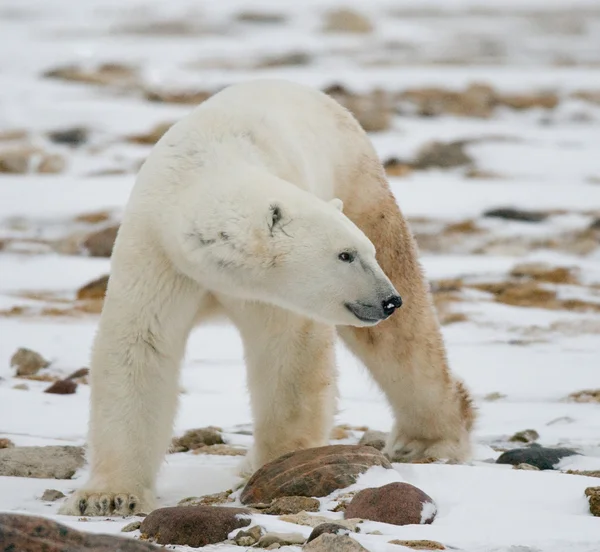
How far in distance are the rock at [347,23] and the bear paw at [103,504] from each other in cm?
2542

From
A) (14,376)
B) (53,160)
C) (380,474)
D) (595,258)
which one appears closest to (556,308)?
(595,258)

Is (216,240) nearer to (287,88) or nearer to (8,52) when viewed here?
(287,88)

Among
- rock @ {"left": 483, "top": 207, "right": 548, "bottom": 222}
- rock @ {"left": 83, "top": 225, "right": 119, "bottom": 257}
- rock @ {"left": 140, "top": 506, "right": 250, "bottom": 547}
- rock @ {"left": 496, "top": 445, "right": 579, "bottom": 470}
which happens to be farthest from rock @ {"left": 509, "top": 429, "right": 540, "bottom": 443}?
rock @ {"left": 483, "top": 207, "right": 548, "bottom": 222}

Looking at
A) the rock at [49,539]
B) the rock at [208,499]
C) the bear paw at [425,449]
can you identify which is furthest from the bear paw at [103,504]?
the bear paw at [425,449]

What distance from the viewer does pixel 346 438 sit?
5.28m

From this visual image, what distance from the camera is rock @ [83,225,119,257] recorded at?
9633 millimetres

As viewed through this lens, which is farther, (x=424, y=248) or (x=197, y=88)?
(x=197, y=88)

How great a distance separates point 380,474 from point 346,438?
1470 mm

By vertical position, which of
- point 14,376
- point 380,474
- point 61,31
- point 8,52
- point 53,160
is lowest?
point 380,474

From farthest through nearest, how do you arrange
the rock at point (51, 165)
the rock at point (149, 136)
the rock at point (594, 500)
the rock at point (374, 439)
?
the rock at point (149, 136) → the rock at point (51, 165) → the rock at point (374, 439) → the rock at point (594, 500)

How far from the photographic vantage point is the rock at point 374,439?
17.0ft

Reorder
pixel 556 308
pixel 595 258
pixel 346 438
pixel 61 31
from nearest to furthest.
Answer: pixel 346 438 < pixel 556 308 < pixel 595 258 < pixel 61 31

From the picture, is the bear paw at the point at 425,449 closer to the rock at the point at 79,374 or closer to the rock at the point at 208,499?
the rock at the point at 208,499

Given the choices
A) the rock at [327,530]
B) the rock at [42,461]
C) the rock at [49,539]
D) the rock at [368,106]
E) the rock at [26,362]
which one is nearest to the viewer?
the rock at [49,539]
